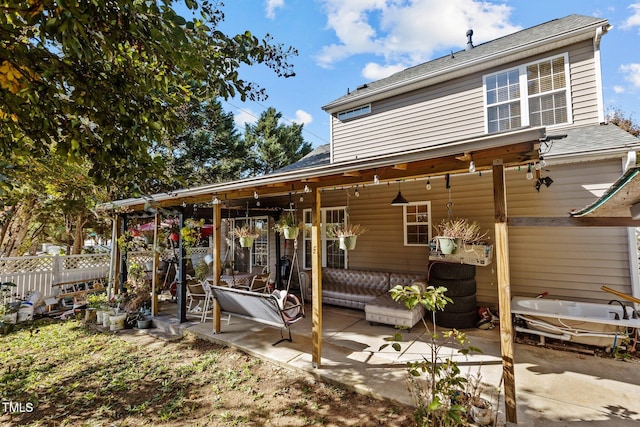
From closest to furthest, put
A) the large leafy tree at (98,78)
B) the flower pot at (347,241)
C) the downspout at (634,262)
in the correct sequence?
the large leafy tree at (98,78)
the downspout at (634,262)
the flower pot at (347,241)

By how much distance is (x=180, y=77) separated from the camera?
2.52 meters

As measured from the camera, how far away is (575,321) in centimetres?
409

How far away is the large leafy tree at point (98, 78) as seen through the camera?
5.31ft

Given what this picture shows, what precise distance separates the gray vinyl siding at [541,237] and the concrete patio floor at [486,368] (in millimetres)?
1314

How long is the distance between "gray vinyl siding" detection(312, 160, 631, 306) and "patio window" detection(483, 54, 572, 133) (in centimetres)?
135

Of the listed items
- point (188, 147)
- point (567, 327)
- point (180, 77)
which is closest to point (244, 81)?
point (180, 77)

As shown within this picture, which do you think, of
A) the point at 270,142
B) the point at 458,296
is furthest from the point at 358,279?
the point at 270,142

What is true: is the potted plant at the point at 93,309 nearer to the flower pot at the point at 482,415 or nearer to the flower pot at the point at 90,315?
the flower pot at the point at 90,315

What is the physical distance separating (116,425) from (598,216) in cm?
520

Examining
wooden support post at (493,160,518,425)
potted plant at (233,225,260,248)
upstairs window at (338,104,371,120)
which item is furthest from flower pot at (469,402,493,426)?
upstairs window at (338,104,371,120)

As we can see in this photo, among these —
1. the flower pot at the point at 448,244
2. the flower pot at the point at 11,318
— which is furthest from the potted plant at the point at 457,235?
the flower pot at the point at 11,318

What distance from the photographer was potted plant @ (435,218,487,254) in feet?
11.7

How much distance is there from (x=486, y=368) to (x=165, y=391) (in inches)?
156

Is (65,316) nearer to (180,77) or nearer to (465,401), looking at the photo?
(180,77)
